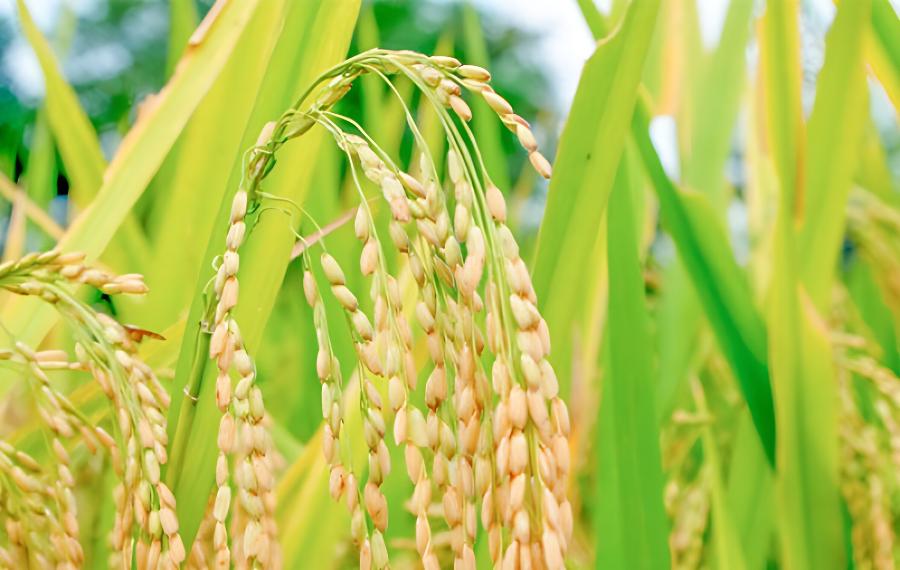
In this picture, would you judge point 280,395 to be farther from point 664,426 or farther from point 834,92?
point 834,92

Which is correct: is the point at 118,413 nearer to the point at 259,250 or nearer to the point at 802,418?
the point at 259,250

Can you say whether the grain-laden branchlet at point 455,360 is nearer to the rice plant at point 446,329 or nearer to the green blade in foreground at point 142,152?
the rice plant at point 446,329

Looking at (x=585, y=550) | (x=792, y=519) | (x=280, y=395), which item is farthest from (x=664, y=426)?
(x=280, y=395)

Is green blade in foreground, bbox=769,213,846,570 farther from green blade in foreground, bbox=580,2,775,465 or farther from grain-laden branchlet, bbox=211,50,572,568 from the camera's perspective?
grain-laden branchlet, bbox=211,50,572,568

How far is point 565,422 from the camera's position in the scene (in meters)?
0.32

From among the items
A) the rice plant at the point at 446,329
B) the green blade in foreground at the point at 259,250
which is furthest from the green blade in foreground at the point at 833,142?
the green blade in foreground at the point at 259,250

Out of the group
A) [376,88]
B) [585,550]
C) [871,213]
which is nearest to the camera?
[585,550]

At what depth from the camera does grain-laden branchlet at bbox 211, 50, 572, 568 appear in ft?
0.98

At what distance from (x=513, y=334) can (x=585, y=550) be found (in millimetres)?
611

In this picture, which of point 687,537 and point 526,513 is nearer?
point 526,513

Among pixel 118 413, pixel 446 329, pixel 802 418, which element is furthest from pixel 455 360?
pixel 802 418

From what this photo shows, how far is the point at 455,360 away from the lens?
1.12 ft

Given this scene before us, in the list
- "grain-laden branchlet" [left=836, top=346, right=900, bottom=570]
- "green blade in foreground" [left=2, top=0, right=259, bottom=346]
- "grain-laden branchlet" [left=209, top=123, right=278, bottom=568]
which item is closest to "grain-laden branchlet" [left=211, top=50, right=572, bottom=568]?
"grain-laden branchlet" [left=209, top=123, right=278, bottom=568]

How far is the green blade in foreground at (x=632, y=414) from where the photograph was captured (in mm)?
550
